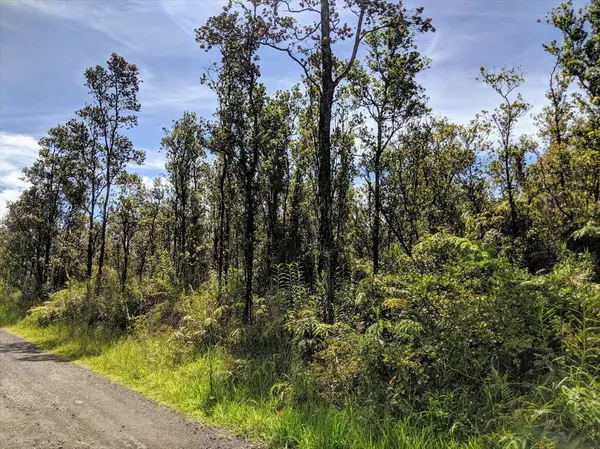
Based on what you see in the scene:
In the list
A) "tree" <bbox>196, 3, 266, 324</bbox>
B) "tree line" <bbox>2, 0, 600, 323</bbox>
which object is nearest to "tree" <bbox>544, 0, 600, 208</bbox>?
"tree line" <bbox>2, 0, 600, 323</bbox>

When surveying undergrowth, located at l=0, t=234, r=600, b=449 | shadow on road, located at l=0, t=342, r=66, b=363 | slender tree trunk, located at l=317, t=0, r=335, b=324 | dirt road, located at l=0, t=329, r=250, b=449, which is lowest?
shadow on road, located at l=0, t=342, r=66, b=363

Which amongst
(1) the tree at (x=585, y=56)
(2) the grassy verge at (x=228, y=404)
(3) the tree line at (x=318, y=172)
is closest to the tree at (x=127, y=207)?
(3) the tree line at (x=318, y=172)

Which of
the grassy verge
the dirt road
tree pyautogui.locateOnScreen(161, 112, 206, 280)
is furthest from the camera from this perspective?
tree pyautogui.locateOnScreen(161, 112, 206, 280)

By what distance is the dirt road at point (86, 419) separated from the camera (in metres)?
4.81

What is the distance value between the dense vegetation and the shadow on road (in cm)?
63

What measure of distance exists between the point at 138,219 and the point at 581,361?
2285 centimetres

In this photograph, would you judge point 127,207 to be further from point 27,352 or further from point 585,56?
point 585,56

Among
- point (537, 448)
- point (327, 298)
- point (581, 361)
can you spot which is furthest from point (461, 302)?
point (327, 298)

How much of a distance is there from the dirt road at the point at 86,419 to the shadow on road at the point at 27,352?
1987 mm

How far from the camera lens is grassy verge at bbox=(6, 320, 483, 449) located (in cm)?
445

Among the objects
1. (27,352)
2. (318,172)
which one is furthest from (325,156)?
(27,352)

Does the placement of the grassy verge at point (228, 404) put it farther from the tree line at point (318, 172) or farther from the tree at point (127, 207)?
the tree at point (127, 207)

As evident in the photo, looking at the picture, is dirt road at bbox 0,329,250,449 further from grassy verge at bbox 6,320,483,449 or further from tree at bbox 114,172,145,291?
tree at bbox 114,172,145,291

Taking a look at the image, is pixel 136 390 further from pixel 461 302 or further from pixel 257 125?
pixel 257 125
